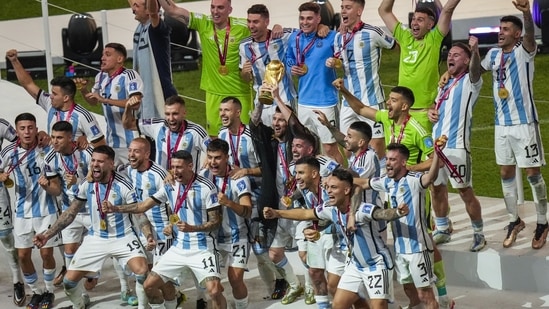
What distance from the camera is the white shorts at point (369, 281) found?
10.9 m

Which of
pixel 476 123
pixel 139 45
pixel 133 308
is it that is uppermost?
pixel 139 45

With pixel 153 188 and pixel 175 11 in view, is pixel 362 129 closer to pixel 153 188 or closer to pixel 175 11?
pixel 153 188

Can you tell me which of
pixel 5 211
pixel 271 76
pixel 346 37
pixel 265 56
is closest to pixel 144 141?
pixel 271 76

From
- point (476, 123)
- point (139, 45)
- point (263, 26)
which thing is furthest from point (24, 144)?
point (476, 123)

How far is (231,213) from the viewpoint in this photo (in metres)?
12.0

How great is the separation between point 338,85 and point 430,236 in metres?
1.47

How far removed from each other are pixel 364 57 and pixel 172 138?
1841 mm

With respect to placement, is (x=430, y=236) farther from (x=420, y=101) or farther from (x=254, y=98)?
(x=254, y=98)

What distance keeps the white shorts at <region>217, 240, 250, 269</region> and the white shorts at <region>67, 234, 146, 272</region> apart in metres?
0.66

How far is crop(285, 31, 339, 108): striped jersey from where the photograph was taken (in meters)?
12.9

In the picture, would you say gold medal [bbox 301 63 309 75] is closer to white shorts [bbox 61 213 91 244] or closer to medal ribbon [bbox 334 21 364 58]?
medal ribbon [bbox 334 21 364 58]

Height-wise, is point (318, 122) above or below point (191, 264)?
above

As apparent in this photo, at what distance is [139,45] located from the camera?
1347 cm

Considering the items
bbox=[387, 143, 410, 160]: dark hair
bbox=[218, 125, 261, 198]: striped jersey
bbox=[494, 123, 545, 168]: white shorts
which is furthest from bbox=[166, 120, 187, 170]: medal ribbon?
bbox=[494, 123, 545, 168]: white shorts
